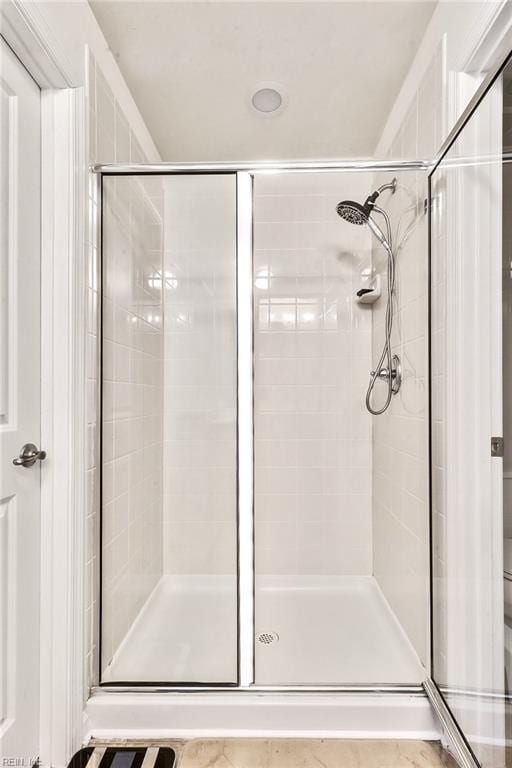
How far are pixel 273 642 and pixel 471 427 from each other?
1.15 meters

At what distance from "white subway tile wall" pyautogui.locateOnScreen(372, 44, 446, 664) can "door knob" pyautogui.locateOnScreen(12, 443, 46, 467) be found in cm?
124

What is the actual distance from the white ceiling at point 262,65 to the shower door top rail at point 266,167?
49 cm

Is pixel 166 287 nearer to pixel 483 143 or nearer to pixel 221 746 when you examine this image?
pixel 483 143

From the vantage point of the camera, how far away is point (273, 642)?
1.73 meters

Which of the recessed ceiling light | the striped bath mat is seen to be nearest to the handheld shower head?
the recessed ceiling light

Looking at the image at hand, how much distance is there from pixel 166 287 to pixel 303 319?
77 centimetres

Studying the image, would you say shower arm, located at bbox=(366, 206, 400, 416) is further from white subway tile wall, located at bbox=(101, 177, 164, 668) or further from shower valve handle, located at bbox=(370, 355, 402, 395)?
white subway tile wall, located at bbox=(101, 177, 164, 668)

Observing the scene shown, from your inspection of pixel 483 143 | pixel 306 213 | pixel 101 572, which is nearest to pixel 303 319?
pixel 306 213

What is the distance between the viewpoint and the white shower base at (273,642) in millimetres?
1511

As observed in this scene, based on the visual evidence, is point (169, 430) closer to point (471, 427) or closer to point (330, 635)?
point (330, 635)

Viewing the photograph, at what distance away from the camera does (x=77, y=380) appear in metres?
1.35

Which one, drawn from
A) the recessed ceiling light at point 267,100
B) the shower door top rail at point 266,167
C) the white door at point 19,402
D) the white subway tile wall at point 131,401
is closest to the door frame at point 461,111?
the shower door top rail at point 266,167

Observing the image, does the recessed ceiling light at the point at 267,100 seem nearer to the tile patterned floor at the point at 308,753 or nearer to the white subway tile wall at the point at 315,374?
the white subway tile wall at the point at 315,374

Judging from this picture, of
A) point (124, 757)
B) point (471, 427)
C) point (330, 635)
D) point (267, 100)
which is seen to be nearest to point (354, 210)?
A: point (267, 100)
